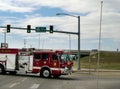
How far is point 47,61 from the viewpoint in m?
35.8

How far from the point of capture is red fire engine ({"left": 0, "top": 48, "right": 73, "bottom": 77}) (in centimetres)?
3547

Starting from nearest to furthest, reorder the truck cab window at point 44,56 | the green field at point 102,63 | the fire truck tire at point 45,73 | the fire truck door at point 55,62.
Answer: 1. the fire truck door at point 55,62
2. the fire truck tire at point 45,73
3. the truck cab window at point 44,56
4. the green field at point 102,63

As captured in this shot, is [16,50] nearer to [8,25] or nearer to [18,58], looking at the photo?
[18,58]

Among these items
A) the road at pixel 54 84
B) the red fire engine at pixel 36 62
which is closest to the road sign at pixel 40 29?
the red fire engine at pixel 36 62

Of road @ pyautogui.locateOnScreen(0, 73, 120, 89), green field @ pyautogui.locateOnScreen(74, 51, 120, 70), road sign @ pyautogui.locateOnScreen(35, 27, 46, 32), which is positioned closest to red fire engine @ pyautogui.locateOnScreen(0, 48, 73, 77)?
road @ pyautogui.locateOnScreen(0, 73, 120, 89)

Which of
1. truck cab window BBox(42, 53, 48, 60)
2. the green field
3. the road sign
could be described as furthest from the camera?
the green field

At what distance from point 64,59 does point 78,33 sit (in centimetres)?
2314

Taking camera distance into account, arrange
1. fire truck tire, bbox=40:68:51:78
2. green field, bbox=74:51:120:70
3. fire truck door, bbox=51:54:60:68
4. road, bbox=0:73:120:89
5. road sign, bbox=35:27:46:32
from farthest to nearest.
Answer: green field, bbox=74:51:120:70 < road sign, bbox=35:27:46:32 < fire truck tire, bbox=40:68:51:78 < fire truck door, bbox=51:54:60:68 < road, bbox=0:73:120:89

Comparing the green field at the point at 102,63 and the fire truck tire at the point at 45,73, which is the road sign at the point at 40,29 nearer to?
the green field at the point at 102,63

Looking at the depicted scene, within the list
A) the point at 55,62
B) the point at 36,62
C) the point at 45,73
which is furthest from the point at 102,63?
the point at 55,62

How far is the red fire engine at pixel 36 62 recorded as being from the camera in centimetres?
3547

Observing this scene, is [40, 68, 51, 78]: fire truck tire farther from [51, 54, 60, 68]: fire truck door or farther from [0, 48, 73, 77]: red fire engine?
[51, 54, 60, 68]: fire truck door

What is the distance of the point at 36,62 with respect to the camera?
36.4 metres

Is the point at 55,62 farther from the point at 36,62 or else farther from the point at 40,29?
the point at 40,29
